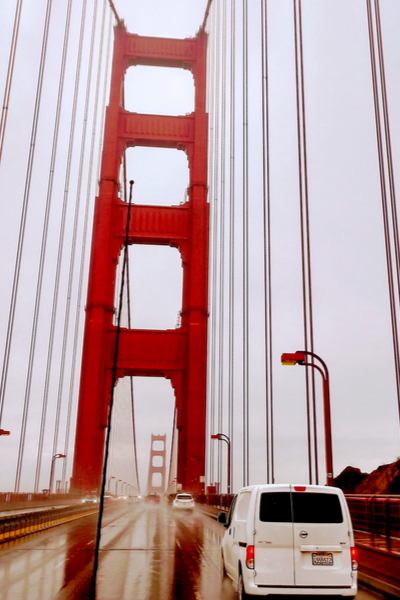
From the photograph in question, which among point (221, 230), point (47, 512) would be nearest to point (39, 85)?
point (47, 512)

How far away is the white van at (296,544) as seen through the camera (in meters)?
7.02

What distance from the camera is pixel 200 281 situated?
45625 millimetres

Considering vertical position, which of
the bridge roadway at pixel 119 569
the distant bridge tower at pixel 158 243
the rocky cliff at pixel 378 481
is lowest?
the bridge roadway at pixel 119 569

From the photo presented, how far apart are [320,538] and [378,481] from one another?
21.3 meters

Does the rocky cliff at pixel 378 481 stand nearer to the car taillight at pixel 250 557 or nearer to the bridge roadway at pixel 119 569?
the bridge roadway at pixel 119 569

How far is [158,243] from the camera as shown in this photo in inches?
1895

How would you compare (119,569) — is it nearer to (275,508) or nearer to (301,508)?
(275,508)

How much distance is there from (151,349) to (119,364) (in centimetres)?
263

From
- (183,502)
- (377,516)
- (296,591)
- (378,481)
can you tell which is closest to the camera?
(296,591)

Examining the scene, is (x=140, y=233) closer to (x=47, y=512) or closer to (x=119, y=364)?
(x=119, y=364)

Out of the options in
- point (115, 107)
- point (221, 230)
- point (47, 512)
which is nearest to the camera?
point (47, 512)

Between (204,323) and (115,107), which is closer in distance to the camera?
(204,323)

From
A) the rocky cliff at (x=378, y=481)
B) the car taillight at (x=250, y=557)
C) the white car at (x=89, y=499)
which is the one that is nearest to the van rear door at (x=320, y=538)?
the car taillight at (x=250, y=557)

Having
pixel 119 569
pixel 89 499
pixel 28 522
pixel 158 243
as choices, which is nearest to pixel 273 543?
pixel 119 569
